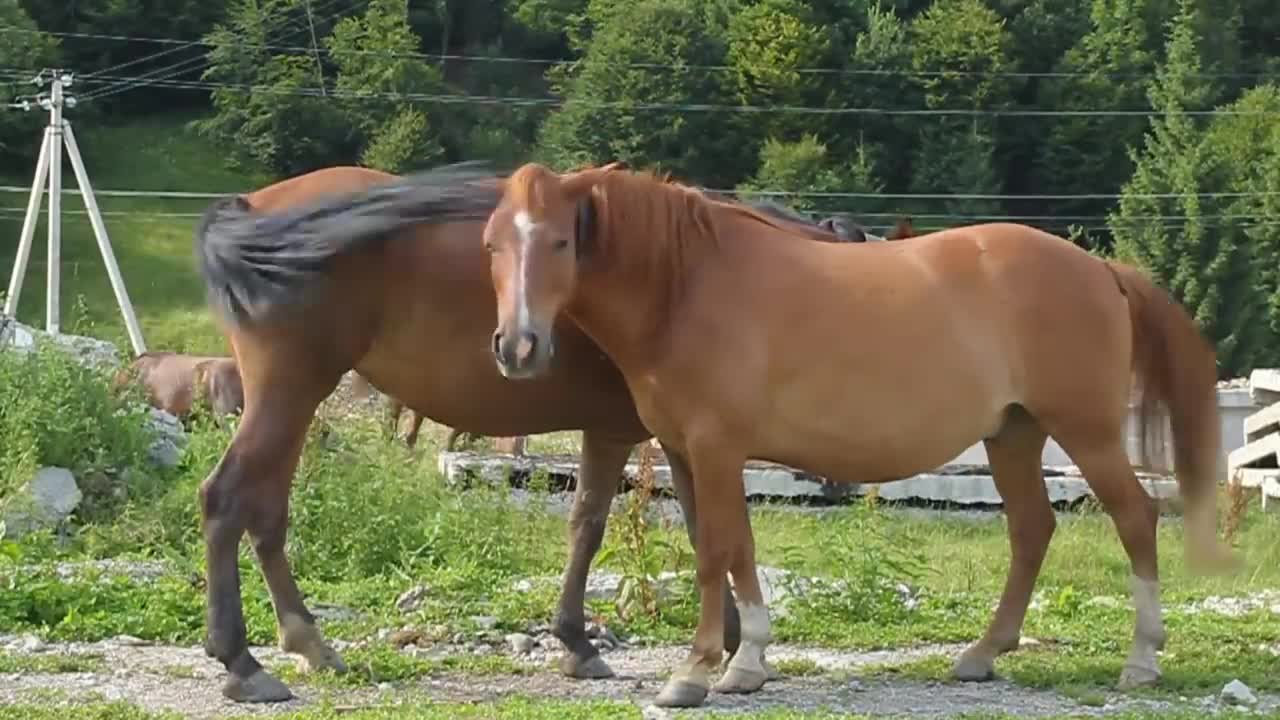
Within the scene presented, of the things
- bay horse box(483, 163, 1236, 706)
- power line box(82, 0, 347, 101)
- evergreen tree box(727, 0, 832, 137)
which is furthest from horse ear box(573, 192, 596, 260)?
power line box(82, 0, 347, 101)

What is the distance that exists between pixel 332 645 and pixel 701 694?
6.91 ft

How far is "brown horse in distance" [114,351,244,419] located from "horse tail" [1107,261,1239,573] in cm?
1179

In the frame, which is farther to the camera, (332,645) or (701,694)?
(332,645)

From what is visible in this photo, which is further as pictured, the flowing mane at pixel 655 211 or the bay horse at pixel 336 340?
the bay horse at pixel 336 340

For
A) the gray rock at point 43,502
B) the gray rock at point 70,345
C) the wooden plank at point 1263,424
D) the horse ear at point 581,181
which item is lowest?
the wooden plank at point 1263,424

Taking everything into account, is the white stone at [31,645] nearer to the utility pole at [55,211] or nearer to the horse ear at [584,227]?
the horse ear at [584,227]

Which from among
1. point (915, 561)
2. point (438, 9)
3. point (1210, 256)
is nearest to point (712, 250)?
point (915, 561)

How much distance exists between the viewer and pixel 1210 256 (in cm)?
5278

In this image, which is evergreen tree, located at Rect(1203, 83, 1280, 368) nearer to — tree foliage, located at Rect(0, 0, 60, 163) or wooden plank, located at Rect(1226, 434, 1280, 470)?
wooden plank, located at Rect(1226, 434, 1280, 470)

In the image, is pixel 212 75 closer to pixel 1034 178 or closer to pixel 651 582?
pixel 1034 178

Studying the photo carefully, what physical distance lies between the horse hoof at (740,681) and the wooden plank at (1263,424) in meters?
12.3

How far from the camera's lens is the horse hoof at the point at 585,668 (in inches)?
287

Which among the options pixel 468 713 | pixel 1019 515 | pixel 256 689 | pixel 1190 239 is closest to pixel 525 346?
pixel 468 713

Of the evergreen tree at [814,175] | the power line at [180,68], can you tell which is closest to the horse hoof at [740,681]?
the evergreen tree at [814,175]
